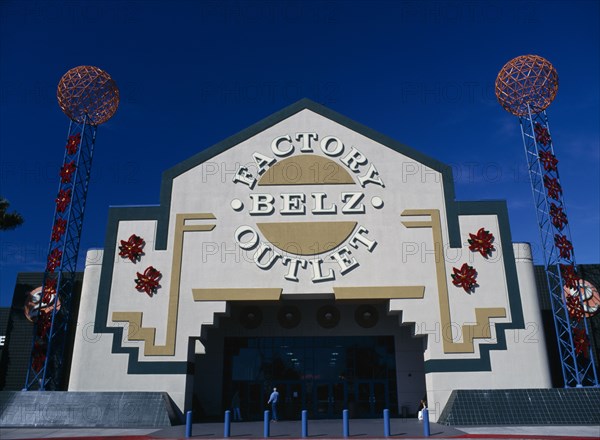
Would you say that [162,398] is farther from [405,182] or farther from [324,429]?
[405,182]

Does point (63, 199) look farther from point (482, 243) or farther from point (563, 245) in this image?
point (563, 245)

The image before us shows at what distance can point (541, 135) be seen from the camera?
27766 millimetres

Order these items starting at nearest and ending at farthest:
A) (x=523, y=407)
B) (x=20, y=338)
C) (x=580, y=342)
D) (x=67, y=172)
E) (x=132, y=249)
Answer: (x=523, y=407)
(x=580, y=342)
(x=132, y=249)
(x=67, y=172)
(x=20, y=338)

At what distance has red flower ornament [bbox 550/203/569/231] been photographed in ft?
86.8

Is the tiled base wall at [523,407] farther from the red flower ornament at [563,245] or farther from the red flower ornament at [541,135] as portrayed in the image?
the red flower ornament at [541,135]

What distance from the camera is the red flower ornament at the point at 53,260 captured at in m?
27.1

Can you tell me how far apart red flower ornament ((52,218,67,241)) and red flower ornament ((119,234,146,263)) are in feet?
17.5

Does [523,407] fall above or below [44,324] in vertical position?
below

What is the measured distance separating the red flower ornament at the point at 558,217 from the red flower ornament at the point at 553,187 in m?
0.59

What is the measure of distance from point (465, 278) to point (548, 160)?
31.6ft

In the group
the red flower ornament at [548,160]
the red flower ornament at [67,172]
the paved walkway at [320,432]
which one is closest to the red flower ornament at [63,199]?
the red flower ornament at [67,172]

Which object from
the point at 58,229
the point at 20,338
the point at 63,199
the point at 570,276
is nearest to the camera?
the point at 570,276

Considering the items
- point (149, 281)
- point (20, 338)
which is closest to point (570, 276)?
point (149, 281)

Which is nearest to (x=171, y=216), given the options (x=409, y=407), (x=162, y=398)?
(x=162, y=398)
